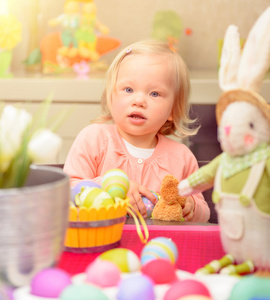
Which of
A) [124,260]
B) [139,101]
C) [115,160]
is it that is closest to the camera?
[124,260]

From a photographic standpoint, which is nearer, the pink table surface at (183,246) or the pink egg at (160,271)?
the pink egg at (160,271)

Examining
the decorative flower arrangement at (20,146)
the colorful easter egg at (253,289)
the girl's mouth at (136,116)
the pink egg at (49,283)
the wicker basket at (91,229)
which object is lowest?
the girl's mouth at (136,116)

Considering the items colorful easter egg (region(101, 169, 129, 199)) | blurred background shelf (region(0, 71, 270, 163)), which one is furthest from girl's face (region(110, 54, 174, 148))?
blurred background shelf (region(0, 71, 270, 163))

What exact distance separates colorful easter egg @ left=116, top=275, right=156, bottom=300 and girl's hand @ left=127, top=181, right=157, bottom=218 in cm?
61

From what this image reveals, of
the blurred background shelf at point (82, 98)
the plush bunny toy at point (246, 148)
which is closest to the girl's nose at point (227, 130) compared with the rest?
the plush bunny toy at point (246, 148)

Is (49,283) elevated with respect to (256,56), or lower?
lower

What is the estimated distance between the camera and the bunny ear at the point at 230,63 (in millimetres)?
681

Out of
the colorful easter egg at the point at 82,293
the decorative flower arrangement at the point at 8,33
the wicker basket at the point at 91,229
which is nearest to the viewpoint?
the colorful easter egg at the point at 82,293

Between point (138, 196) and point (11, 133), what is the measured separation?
635mm

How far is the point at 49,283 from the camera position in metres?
0.56

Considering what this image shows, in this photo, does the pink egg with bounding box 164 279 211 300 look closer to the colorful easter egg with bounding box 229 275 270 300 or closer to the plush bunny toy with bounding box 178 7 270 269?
the colorful easter egg with bounding box 229 275 270 300

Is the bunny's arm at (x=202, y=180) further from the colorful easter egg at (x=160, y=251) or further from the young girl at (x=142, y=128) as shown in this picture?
the young girl at (x=142, y=128)

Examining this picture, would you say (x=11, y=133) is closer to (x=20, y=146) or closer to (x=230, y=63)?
(x=20, y=146)

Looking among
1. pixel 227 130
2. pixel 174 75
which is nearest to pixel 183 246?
pixel 227 130
